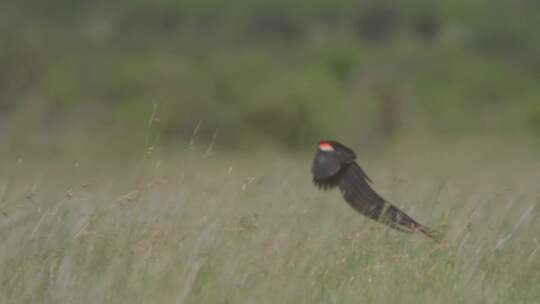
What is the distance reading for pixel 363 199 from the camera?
12.7 ft

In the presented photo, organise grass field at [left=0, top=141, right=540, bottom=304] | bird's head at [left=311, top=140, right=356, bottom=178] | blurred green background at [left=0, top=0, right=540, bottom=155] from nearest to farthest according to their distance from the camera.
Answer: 1. grass field at [left=0, top=141, right=540, bottom=304]
2. bird's head at [left=311, top=140, right=356, bottom=178]
3. blurred green background at [left=0, top=0, right=540, bottom=155]

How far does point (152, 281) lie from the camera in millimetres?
3328

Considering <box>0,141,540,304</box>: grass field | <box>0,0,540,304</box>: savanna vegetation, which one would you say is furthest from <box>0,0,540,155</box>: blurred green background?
<box>0,141,540,304</box>: grass field

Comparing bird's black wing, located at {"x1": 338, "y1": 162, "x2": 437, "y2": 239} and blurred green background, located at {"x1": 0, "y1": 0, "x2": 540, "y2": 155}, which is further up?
blurred green background, located at {"x1": 0, "y1": 0, "x2": 540, "y2": 155}

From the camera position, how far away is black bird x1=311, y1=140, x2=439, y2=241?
376 centimetres

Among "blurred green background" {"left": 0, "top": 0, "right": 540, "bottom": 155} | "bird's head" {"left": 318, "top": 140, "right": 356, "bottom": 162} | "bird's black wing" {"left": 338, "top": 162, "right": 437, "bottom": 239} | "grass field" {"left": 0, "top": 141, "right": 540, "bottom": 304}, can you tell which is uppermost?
"blurred green background" {"left": 0, "top": 0, "right": 540, "bottom": 155}

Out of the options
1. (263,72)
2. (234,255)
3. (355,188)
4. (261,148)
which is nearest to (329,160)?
(355,188)

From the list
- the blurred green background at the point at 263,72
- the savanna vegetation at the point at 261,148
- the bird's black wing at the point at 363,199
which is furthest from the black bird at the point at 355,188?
the blurred green background at the point at 263,72

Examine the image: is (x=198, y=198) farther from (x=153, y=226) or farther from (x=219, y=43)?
(x=219, y=43)

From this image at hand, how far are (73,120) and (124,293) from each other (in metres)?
19.8

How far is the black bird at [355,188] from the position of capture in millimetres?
3762

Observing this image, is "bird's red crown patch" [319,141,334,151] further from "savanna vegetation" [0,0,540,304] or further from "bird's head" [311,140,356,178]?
"savanna vegetation" [0,0,540,304]

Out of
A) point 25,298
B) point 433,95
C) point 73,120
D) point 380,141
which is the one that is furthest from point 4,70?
point 25,298

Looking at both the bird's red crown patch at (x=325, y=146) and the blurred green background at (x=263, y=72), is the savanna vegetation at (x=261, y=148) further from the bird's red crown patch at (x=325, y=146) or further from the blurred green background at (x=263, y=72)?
the bird's red crown patch at (x=325, y=146)
